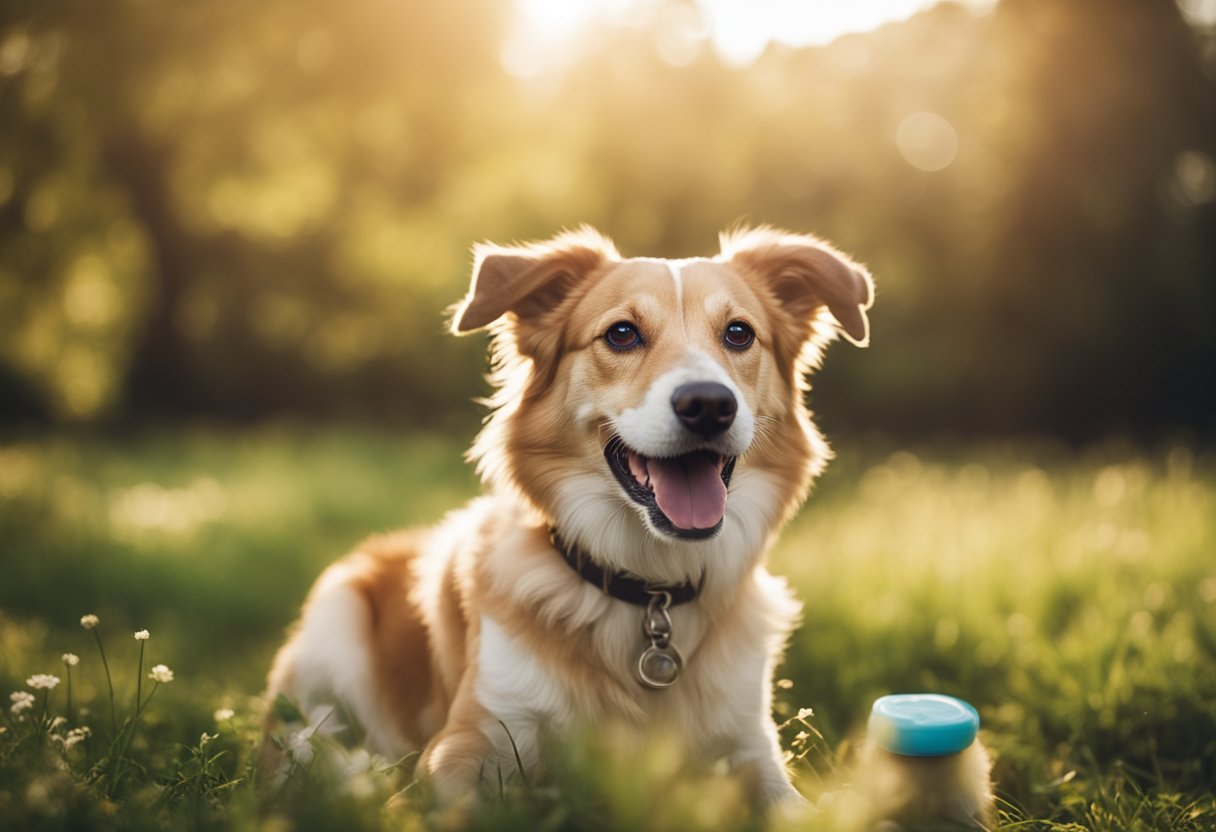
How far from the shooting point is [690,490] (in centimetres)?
291

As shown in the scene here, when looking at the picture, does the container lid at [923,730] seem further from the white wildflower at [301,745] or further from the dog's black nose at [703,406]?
the white wildflower at [301,745]

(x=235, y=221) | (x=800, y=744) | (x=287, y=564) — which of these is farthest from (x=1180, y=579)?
(x=235, y=221)

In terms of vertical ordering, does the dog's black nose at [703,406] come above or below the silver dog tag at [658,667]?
above

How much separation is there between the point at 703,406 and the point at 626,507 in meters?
0.49

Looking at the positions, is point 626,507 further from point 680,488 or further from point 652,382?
point 652,382

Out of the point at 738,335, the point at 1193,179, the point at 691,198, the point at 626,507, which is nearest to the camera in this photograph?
the point at 626,507

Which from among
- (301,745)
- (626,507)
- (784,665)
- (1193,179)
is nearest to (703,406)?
(626,507)

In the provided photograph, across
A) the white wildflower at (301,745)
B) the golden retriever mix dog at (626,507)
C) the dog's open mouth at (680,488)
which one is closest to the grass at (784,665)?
the white wildflower at (301,745)

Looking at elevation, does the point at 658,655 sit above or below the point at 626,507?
below

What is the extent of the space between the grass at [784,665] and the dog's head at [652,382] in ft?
2.47

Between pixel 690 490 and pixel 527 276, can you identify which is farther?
pixel 527 276

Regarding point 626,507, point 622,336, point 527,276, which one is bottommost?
point 626,507

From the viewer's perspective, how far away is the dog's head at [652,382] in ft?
9.37

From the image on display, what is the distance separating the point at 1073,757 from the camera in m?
3.56
